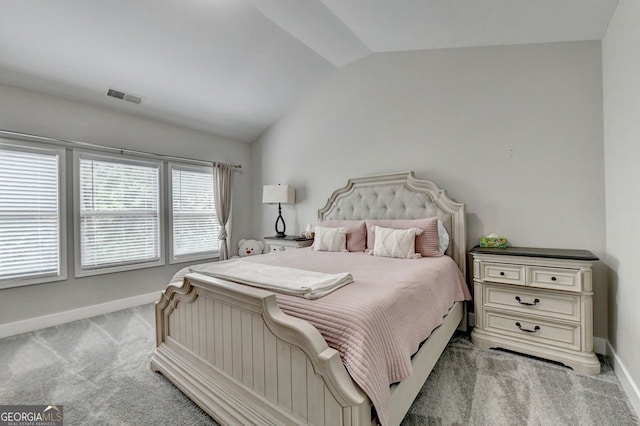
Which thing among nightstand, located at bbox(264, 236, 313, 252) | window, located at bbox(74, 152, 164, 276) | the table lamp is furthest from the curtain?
nightstand, located at bbox(264, 236, 313, 252)

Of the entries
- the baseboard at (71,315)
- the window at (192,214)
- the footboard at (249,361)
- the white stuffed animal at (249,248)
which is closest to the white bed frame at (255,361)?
the footboard at (249,361)

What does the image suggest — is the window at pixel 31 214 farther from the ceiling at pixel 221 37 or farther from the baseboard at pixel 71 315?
the ceiling at pixel 221 37

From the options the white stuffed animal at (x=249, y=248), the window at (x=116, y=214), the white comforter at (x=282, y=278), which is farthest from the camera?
the white stuffed animal at (x=249, y=248)

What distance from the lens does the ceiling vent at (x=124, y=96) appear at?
3.17 m

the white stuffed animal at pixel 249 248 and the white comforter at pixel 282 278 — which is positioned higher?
the white comforter at pixel 282 278

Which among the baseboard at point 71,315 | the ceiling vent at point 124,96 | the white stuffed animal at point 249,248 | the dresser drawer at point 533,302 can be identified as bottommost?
the baseboard at point 71,315

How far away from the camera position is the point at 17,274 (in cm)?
284

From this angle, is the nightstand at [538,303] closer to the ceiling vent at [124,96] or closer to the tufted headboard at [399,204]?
the tufted headboard at [399,204]

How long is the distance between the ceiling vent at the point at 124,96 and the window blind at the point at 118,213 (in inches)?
29.9

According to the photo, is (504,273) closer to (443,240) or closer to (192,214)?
(443,240)

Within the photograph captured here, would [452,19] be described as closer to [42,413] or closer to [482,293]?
[482,293]

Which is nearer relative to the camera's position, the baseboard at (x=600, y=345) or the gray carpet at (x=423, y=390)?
the gray carpet at (x=423, y=390)

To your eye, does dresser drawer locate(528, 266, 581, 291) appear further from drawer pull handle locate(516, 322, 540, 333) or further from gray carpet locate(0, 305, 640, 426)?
gray carpet locate(0, 305, 640, 426)

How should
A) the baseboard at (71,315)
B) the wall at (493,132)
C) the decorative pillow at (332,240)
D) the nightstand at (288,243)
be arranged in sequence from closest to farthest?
the wall at (493,132), the baseboard at (71,315), the decorative pillow at (332,240), the nightstand at (288,243)
